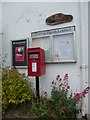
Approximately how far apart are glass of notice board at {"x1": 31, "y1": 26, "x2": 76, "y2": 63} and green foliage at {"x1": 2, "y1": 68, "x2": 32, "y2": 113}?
0.91 m

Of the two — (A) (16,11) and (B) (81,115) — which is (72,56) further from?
(A) (16,11)

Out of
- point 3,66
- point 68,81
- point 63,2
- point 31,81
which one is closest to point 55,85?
point 68,81

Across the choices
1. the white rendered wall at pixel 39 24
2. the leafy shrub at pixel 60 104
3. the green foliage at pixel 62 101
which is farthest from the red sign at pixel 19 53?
the leafy shrub at pixel 60 104

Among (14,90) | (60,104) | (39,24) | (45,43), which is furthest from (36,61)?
(39,24)

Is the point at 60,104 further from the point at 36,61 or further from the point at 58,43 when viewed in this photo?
the point at 58,43

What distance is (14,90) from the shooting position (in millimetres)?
4309

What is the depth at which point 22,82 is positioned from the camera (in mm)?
4527

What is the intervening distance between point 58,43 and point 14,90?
5.30ft

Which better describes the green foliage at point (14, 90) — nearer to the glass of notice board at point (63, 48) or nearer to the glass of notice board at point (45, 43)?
the glass of notice board at point (45, 43)

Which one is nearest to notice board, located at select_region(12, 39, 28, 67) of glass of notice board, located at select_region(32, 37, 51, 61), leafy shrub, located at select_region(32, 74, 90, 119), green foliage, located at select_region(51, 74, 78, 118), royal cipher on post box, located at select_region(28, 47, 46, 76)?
glass of notice board, located at select_region(32, 37, 51, 61)

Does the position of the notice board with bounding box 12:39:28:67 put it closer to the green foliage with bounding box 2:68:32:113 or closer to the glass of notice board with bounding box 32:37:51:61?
the glass of notice board with bounding box 32:37:51:61

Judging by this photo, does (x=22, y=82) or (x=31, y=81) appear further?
(x=31, y=81)

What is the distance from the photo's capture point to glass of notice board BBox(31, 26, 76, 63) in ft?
13.8

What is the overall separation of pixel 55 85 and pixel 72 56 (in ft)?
2.90
